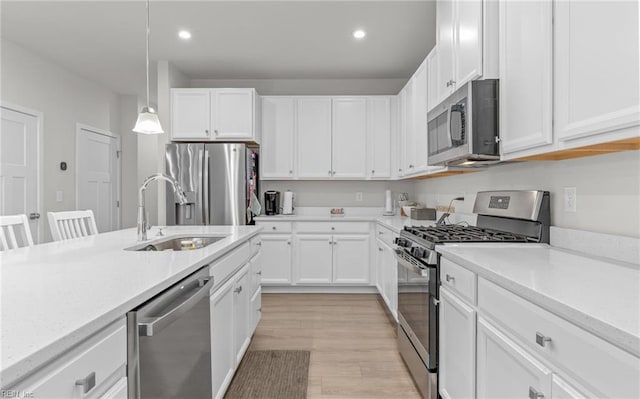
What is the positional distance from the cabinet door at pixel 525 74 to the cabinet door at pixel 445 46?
513mm

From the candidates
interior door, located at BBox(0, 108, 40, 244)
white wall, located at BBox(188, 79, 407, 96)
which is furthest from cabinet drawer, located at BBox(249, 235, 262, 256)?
interior door, located at BBox(0, 108, 40, 244)

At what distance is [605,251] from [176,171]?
380cm

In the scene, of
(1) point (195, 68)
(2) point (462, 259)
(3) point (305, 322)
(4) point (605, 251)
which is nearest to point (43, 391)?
(2) point (462, 259)

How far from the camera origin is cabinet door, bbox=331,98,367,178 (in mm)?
4352

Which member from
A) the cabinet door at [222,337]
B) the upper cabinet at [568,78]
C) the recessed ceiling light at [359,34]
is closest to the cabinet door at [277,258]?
the cabinet door at [222,337]

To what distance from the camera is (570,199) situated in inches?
68.3

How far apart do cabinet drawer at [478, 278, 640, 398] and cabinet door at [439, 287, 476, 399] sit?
0.26m

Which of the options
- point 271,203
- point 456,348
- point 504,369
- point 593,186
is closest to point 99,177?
point 271,203

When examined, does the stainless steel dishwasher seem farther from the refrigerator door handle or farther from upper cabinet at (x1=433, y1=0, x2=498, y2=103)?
the refrigerator door handle

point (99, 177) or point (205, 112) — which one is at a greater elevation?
point (205, 112)

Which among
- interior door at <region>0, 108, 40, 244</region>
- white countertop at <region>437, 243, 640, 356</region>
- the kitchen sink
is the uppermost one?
interior door at <region>0, 108, 40, 244</region>

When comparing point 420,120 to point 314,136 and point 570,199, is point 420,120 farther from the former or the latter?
point 570,199

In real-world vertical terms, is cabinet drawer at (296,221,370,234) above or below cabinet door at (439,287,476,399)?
above

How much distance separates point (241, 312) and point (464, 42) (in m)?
2.12
